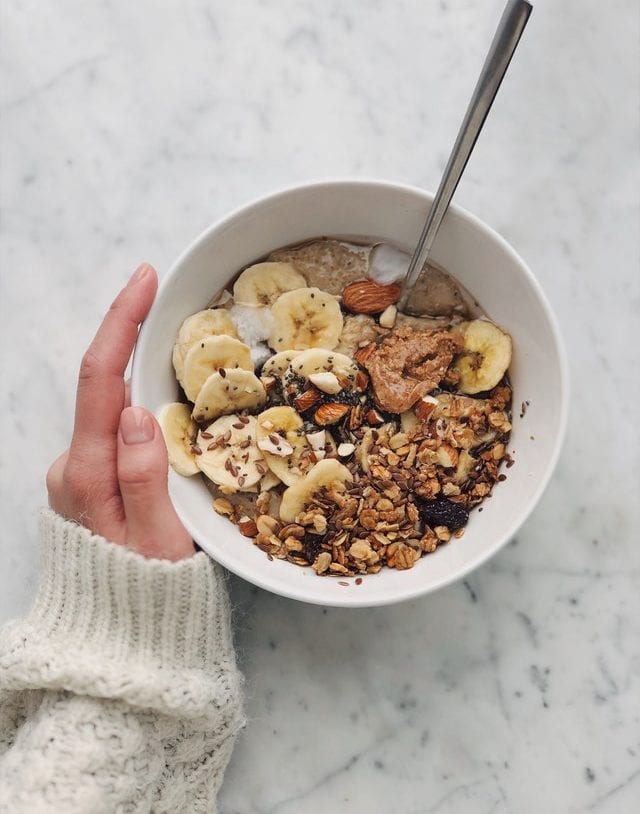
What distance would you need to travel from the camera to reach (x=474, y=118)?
37.1 inches

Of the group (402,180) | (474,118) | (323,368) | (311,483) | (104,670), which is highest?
(474,118)

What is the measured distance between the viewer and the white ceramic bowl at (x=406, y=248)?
3.40ft

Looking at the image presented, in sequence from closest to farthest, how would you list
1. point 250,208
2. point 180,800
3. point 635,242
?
1. point 250,208
2. point 180,800
3. point 635,242

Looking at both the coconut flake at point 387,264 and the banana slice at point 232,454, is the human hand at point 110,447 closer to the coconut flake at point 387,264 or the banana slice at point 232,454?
the banana slice at point 232,454

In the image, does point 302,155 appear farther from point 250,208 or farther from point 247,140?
point 250,208

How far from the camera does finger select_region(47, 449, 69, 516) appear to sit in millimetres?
1112

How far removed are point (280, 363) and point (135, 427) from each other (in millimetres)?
214

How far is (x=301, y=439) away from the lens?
3.59 ft

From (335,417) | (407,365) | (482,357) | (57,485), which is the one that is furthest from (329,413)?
(57,485)

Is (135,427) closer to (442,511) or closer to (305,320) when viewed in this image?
(305,320)

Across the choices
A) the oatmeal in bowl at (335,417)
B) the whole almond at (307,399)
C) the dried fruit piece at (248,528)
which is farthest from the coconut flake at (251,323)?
the dried fruit piece at (248,528)

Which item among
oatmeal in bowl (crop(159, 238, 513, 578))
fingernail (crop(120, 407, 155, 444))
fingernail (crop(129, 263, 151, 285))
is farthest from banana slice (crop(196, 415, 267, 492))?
fingernail (crop(129, 263, 151, 285))

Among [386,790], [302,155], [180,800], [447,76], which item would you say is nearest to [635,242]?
[447,76]

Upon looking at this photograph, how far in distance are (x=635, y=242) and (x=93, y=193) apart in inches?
32.4
